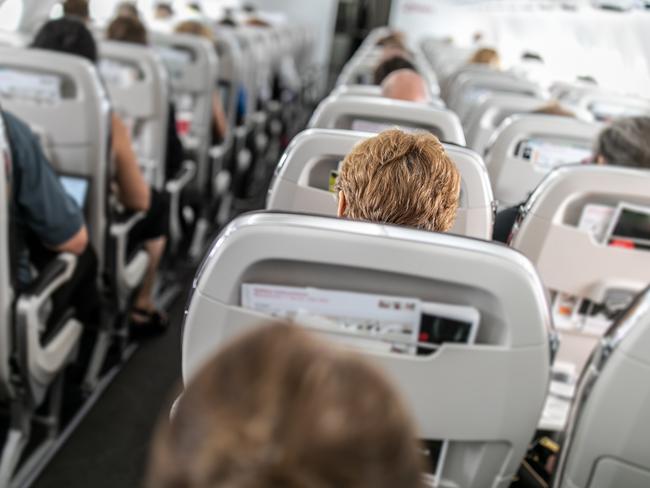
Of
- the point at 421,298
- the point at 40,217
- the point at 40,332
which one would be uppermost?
the point at 421,298

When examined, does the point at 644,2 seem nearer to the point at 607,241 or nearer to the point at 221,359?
the point at 607,241

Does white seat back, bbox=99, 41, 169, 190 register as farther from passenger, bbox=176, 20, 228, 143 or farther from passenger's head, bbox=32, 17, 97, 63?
passenger, bbox=176, 20, 228, 143

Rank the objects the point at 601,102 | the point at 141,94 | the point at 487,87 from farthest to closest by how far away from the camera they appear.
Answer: the point at 601,102 → the point at 487,87 → the point at 141,94

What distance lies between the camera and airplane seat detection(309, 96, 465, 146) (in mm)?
2447

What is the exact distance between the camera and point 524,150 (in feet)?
9.84

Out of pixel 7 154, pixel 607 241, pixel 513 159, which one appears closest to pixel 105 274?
pixel 7 154

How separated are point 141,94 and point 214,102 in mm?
1427

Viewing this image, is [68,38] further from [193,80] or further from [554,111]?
[554,111]

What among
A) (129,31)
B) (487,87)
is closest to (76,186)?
(129,31)

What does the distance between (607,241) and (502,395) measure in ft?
3.32

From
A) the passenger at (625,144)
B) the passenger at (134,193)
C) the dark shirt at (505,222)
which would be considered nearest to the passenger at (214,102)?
the passenger at (134,193)

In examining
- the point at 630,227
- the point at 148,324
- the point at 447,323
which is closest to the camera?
the point at 447,323

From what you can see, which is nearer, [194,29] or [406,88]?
[406,88]

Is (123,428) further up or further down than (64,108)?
further down
